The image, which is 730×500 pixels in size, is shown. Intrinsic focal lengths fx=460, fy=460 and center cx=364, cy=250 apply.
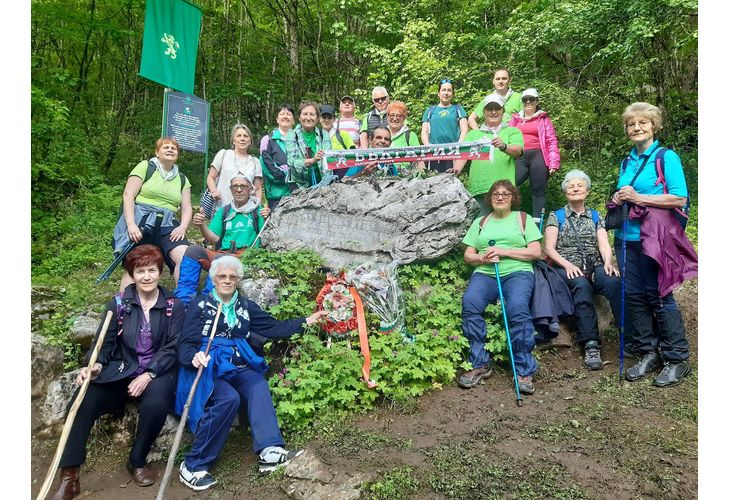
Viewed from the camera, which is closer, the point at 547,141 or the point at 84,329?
the point at 84,329

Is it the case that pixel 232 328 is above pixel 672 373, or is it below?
above

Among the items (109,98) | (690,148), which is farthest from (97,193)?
(690,148)

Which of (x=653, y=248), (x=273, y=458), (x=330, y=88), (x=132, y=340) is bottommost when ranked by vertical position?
(x=273, y=458)

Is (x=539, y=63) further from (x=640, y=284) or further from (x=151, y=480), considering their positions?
(x=151, y=480)

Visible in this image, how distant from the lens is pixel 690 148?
976 centimetres

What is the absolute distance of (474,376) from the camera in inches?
181

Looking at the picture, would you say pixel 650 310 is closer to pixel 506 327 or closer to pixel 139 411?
pixel 506 327

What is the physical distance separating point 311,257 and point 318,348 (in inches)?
66.4

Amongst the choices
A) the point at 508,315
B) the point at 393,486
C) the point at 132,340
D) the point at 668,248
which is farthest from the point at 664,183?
the point at 132,340

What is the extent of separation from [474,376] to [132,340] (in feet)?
10.4

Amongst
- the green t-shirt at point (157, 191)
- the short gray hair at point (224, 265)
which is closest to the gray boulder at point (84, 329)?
the green t-shirt at point (157, 191)

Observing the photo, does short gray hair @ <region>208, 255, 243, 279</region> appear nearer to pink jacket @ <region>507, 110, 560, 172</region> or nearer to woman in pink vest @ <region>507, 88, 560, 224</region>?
woman in pink vest @ <region>507, 88, 560, 224</region>

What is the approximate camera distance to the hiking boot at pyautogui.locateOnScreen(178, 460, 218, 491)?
11.9 feet

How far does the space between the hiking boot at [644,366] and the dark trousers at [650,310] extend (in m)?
0.06
